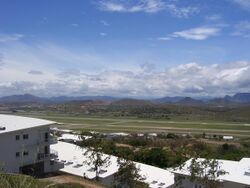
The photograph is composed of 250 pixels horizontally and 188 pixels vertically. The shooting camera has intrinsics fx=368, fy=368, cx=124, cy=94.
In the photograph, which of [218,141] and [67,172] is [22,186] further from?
[218,141]

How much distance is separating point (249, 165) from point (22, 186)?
37128mm

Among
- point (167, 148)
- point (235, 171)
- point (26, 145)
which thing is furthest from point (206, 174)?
point (167, 148)

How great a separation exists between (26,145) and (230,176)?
21.2m

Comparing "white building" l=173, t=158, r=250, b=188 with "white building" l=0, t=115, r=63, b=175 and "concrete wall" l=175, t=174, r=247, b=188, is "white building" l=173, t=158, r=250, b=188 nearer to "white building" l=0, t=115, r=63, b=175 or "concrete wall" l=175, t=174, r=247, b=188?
"concrete wall" l=175, t=174, r=247, b=188

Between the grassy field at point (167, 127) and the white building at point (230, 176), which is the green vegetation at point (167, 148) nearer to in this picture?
the white building at point (230, 176)

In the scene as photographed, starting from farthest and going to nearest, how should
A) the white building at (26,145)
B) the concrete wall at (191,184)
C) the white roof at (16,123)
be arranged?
the white roof at (16,123) < the white building at (26,145) < the concrete wall at (191,184)

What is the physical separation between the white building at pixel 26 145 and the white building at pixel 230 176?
47.7ft

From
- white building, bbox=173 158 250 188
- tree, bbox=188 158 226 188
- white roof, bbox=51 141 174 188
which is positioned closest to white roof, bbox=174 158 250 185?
white building, bbox=173 158 250 188

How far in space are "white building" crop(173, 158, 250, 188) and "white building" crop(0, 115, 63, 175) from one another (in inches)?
573

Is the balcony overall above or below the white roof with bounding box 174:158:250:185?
above

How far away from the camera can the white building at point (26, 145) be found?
3775 cm

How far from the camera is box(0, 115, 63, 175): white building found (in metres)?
37.8

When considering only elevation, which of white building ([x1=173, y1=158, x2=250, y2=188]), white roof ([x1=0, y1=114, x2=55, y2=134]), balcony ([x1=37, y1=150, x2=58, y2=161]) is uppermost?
white roof ([x1=0, y1=114, x2=55, y2=134])

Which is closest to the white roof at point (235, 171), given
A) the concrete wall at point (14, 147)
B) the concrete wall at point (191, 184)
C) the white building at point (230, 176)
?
the white building at point (230, 176)
